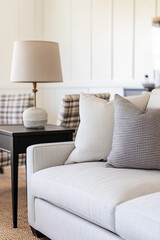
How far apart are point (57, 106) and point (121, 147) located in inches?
140

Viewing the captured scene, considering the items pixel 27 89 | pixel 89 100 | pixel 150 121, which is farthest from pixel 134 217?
pixel 27 89

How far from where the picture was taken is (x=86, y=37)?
5340 millimetres

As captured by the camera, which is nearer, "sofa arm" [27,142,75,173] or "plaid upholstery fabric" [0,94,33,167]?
"sofa arm" [27,142,75,173]

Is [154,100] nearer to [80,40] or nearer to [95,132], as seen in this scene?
[95,132]

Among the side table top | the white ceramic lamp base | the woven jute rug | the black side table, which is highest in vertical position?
the white ceramic lamp base

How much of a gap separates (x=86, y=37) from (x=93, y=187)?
11.6 feet

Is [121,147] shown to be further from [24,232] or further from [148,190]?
[24,232]

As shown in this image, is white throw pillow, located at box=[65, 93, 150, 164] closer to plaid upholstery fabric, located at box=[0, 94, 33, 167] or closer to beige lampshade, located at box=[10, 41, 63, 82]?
beige lampshade, located at box=[10, 41, 63, 82]

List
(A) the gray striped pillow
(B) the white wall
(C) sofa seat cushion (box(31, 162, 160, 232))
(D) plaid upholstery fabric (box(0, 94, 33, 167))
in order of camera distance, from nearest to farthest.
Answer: (C) sofa seat cushion (box(31, 162, 160, 232)) < (A) the gray striped pillow < (D) plaid upholstery fabric (box(0, 94, 33, 167)) < (B) the white wall

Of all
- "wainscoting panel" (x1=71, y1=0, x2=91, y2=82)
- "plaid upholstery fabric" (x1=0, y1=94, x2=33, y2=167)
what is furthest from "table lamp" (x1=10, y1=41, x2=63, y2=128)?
"wainscoting panel" (x1=71, y1=0, x2=91, y2=82)

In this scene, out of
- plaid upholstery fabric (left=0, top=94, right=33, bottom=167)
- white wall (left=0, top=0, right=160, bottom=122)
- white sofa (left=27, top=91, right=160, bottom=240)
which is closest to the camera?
white sofa (left=27, top=91, right=160, bottom=240)

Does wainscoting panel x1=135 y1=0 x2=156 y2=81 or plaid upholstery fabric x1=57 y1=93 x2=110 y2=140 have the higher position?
wainscoting panel x1=135 y1=0 x2=156 y2=81

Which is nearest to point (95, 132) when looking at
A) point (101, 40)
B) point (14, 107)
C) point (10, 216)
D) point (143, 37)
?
point (10, 216)

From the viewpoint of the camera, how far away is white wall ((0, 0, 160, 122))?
4.75 meters
